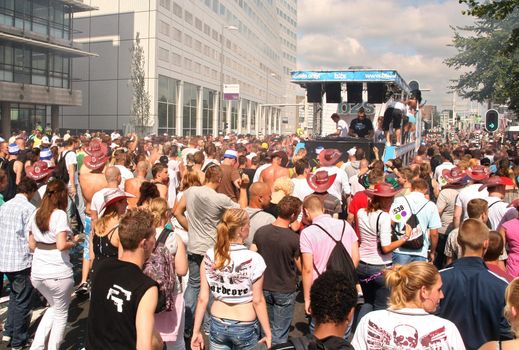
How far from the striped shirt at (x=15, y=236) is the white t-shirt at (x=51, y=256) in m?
0.41

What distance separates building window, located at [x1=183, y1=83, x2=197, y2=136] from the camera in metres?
50.6

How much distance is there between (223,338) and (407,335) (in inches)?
64.8

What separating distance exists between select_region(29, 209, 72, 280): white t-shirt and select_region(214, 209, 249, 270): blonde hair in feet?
6.29

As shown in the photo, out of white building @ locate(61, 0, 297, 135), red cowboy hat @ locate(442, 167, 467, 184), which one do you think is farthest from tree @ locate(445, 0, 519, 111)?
red cowboy hat @ locate(442, 167, 467, 184)

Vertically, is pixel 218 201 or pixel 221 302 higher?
pixel 218 201

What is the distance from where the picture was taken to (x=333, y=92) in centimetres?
1347

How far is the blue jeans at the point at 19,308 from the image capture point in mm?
5203

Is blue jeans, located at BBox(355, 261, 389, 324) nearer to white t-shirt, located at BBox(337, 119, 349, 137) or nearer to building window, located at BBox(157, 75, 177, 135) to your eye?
white t-shirt, located at BBox(337, 119, 349, 137)

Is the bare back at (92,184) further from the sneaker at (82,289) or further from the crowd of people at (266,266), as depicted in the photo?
the sneaker at (82,289)

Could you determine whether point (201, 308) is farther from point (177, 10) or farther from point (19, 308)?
point (177, 10)

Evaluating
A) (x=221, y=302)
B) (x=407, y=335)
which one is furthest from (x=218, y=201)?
(x=407, y=335)

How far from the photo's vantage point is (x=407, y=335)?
2.72 metres

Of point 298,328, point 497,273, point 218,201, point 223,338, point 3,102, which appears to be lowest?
point 298,328

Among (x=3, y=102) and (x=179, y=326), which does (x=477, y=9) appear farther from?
(x=3, y=102)
